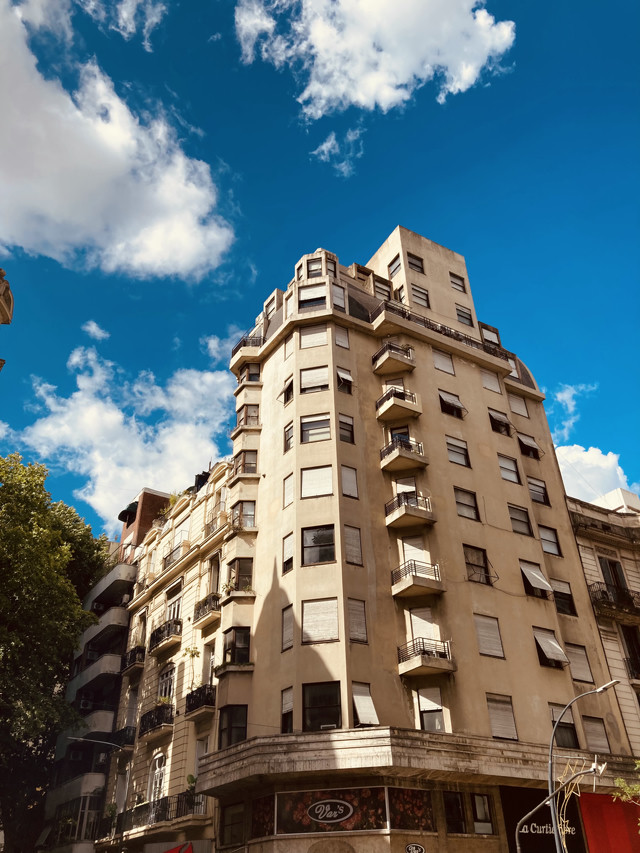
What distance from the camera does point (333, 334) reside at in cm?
3619

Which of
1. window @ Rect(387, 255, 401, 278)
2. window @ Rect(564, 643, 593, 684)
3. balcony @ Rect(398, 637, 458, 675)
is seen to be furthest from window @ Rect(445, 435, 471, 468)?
window @ Rect(387, 255, 401, 278)

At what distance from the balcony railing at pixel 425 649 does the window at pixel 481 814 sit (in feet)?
16.3

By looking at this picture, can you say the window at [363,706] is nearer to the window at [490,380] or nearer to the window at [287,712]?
the window at [287,712]

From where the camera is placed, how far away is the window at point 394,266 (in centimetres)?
4234

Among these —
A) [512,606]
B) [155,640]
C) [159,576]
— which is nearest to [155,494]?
[159,576]

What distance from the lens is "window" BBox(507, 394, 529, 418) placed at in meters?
40.7

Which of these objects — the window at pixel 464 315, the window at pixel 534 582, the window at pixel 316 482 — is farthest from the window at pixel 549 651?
the window at pixel 464 315

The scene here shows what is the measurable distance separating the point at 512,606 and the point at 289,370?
1527 cm

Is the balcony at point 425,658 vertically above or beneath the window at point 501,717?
above

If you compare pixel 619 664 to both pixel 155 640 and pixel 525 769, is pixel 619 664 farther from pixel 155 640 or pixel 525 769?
pixel 155 640

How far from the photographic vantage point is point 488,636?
97.6 ft

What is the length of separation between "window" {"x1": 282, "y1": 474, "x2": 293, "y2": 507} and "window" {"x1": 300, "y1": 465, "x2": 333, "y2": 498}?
722 mm

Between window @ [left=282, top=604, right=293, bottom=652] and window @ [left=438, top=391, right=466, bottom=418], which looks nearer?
window @ [left=282, top=604, right=293, bottom=652]

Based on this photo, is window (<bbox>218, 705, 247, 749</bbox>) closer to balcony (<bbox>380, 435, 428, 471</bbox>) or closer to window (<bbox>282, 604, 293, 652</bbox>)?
window (<bbox>282, 604, 293, 652</bbox>)
